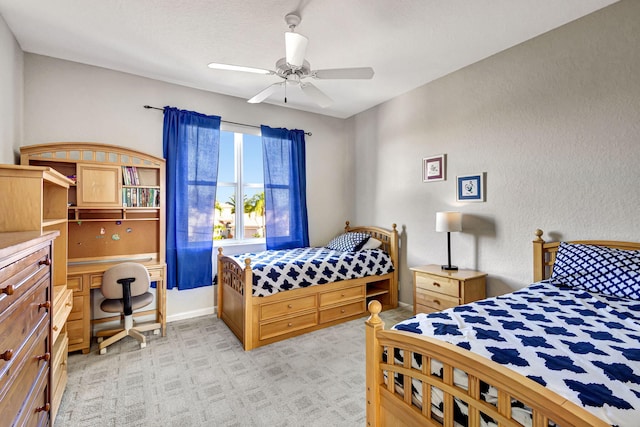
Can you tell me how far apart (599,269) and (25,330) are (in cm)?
318

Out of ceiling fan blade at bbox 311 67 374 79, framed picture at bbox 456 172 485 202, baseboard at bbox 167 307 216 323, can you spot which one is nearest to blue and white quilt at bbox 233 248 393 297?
baseboard at bbox 167 307 216 323

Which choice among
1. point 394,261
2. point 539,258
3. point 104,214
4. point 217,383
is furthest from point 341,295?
point 104,214

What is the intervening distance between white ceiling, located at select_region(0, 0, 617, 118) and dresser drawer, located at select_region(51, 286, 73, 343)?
2124 millimetres

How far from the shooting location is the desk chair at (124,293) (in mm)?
2727

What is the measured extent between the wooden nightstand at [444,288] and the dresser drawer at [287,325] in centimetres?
116

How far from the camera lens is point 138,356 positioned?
2.74 m

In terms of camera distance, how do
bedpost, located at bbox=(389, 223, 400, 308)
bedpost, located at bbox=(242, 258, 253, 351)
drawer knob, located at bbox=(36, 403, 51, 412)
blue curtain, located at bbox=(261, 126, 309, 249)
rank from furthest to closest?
blue curtain, located at bbox=(261, 126, 309, 249), bedpost, located at bbox=(389, 223, 400, 308), bedpost, located at bbox=(242, 258, 253, 351), drawer knob, located at bbox=(36, 403, 51, 412)

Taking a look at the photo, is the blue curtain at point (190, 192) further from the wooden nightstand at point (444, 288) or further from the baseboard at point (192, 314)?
the wooden nightstand at point (444, 288)

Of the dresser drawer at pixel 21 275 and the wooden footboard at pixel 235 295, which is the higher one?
the dresser drawer at pixel 21 275

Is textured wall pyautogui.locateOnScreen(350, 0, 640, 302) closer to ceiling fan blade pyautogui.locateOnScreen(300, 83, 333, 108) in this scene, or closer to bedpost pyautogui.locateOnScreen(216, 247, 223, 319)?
ceiling fan blade pyautogui.locateOnScreen(300, 83, 333, 108)

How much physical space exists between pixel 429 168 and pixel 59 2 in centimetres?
367

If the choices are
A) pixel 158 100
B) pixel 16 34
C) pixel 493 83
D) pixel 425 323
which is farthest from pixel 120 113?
pixel 493 83

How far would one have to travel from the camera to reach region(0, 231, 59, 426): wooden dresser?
966mm

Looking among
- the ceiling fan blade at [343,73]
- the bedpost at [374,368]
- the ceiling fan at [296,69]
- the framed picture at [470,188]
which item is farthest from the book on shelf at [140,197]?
the framed picture at [470,188]
